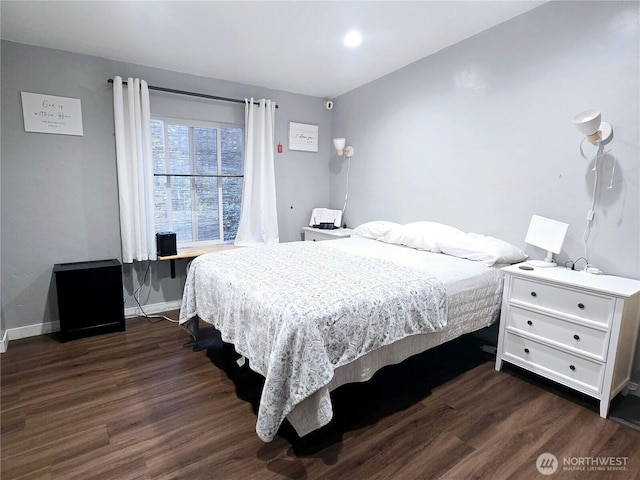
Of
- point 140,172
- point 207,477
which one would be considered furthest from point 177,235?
point 207,477

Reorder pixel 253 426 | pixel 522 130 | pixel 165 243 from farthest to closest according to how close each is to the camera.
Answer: pixel 165 243 → pixel 522 130 → pixel 253 426

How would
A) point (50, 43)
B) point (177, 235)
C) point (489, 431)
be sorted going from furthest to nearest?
1. point (177, 235)
2. point (50, 43)
3. point (489, 431)

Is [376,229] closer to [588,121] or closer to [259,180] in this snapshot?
[259,180]

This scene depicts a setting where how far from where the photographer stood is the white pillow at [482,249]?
2.42m

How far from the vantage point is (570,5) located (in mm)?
2240

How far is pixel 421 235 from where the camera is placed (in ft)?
9.60

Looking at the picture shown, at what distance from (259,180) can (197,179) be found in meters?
0.67

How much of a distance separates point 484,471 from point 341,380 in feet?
2.47

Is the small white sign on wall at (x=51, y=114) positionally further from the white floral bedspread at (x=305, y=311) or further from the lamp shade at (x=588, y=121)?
the lamp shade at (x=588, y=121)

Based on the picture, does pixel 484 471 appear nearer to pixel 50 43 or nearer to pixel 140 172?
pixel 140 172

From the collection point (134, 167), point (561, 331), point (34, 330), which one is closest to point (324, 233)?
point (134, 167)

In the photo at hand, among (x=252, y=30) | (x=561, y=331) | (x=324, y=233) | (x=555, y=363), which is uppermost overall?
(x=252, y=30)

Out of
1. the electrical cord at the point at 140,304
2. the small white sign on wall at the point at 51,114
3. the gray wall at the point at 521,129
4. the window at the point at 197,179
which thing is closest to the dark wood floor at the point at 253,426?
the electrical cord at the point at 140,304

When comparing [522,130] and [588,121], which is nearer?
[588,121]
